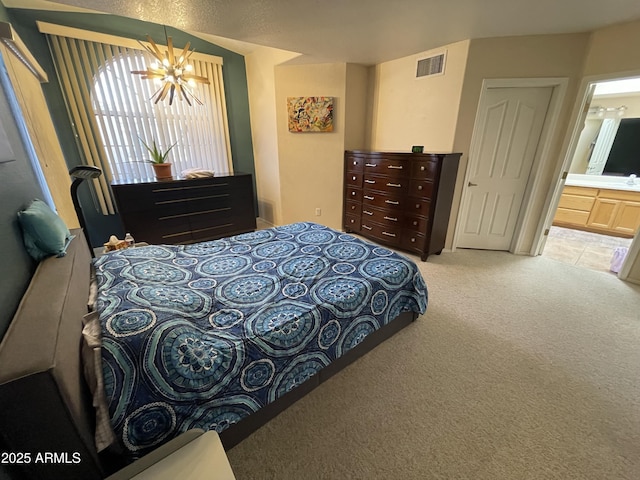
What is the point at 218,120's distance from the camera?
3.96 meters

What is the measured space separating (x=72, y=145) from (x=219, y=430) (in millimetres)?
3750

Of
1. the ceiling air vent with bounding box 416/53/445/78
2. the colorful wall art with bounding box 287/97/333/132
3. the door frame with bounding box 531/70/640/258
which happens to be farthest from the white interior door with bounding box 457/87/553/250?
the colorful wall art with bounding box 287/97/333/132

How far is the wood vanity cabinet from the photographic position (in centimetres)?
376

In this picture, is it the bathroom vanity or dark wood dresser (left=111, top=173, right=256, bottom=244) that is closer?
dark wood dresser (left=111, top=173, right=256, bottom=244)

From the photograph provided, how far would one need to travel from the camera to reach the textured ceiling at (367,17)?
6.44 ft

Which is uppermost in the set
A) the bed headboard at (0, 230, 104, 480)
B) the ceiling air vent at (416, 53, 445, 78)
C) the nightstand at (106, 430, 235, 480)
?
the ceiling air vent at (416, 53, 445, 78)

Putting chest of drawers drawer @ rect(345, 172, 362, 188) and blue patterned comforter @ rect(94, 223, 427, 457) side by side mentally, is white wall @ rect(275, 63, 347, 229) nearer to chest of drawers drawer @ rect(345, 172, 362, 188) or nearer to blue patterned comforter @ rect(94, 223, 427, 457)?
chest of drawers drawer @ rect(345, 172, 362, 188)

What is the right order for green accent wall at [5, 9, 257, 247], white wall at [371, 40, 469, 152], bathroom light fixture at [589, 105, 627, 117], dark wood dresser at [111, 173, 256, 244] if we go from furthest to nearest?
bathroom light fixture at [589, 105, 627, 117]
dark wood dresser at [111, 173, 256, 244]
white wall at [371, 40, 469, 152]
green accent wall at [5, 9, 257, 247]

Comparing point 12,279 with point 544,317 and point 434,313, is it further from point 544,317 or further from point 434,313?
point 544,317

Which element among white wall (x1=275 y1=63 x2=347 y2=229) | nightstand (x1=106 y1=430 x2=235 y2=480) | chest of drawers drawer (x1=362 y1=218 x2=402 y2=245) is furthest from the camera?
white wall (x1=275 y1=63 x2=347 y2=229)

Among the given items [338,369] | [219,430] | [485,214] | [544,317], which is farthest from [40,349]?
[485,214]

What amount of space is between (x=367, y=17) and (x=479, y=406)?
299 cm

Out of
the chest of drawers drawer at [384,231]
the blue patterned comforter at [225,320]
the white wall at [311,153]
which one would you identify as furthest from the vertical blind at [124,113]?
the chest of drawers drawer at [384,231]

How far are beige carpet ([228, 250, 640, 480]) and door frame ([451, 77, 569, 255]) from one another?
119 centimetres
